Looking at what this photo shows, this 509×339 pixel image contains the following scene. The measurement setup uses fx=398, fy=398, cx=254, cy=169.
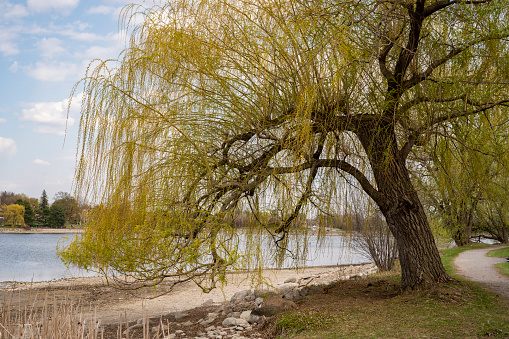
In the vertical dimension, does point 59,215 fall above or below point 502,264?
above

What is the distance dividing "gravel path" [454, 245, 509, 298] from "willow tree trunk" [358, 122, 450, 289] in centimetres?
146

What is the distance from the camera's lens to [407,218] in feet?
19.9

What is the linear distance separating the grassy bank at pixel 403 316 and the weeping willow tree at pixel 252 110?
1.22 metres

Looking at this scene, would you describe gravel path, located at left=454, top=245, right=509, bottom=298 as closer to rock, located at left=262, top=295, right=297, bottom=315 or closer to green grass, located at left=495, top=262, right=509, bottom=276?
green grass, located at left=495, top=262, right=509, bottom=276

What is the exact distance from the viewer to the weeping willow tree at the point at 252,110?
418cm

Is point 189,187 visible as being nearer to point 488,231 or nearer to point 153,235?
point 153,235

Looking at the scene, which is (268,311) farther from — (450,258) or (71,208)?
(450,258)

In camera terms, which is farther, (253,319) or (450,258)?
(450,258)

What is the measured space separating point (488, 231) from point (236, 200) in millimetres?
18626

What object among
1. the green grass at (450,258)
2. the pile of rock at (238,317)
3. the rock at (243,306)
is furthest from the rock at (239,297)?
the green grass at (450,258)

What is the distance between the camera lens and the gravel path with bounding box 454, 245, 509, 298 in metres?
7.13

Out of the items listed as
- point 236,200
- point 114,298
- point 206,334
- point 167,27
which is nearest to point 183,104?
point 167,27

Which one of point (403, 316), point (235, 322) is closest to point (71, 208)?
point (235, 322)

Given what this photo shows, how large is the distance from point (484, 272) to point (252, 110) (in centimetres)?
727
